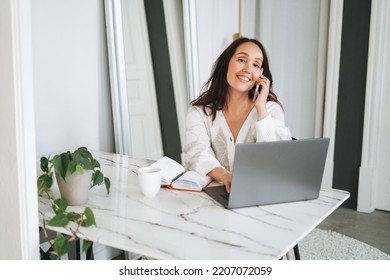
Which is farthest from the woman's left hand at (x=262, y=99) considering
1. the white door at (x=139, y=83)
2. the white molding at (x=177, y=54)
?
the white molding at (x=177, y=54)

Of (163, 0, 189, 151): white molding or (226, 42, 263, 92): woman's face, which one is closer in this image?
(226, 42, 263, 92): woman's face

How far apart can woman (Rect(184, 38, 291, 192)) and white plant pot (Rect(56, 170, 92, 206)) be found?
50 cm

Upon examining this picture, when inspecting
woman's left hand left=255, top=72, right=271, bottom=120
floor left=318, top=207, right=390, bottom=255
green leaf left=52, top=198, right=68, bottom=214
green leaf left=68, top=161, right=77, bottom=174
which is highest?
woman's left hand left=255, top=72, right=271, bottom=120

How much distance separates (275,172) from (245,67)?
2.48 ft

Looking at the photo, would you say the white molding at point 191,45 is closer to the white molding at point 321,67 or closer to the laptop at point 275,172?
the white molding at point 321,67

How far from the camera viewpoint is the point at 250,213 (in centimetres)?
116

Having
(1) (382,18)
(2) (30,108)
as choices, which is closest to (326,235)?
(1) (382,18)

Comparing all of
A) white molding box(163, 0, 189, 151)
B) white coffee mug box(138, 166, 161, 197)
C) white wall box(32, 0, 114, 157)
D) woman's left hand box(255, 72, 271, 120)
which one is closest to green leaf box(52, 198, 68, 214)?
white coffee mug box(138, 166, 161, 197)

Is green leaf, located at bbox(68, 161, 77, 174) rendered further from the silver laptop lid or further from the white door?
the white door

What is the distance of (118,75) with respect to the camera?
208 centimetres

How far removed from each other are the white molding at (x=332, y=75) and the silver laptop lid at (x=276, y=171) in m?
2.20

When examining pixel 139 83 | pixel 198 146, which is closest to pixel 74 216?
pixel 198 146

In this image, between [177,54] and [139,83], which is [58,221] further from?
[177,54]

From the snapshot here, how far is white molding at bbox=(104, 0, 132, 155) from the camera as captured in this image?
2031mm
